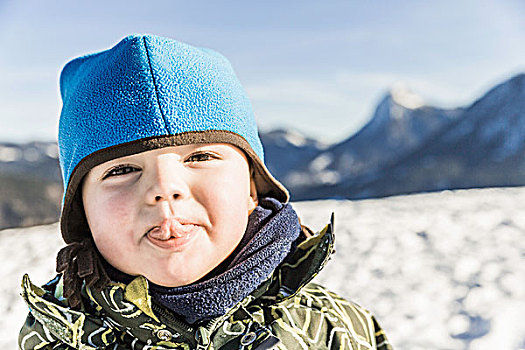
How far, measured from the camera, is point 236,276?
819mm

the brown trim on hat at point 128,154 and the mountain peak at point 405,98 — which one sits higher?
the brown trim on hat at point 128,154

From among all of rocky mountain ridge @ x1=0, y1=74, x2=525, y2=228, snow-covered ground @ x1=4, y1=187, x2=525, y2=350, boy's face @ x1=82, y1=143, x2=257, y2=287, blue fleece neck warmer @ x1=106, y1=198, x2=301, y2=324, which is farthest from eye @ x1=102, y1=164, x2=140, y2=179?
rocky mountain ridge @ x1=0, y1=74, x2=525, y2=228

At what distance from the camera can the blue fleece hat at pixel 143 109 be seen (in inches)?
30.8

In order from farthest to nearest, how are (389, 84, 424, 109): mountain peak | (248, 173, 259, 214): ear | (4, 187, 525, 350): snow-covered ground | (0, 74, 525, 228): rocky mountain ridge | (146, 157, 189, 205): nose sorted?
(389, 84, 424, 109): mountain peak < (0, 74, 525, 228): rocky mountain ridge < (4, 187, 525, 350): snow-covered ground < (248, 173, 259, 214): ear < (146, 157, 189, 205): nose

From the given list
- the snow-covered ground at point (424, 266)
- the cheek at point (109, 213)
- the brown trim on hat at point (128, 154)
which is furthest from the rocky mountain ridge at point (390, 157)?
the cheek at point (109, 213)

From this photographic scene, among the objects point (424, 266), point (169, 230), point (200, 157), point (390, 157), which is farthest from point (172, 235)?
point (390, 157)

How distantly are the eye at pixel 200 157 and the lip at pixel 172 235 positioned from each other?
0.10 metres

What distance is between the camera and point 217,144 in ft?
2.70

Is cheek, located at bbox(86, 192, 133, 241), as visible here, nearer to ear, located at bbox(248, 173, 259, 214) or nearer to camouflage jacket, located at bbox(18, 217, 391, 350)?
camouflage jacket, located at bbox(18, 217, 391, 350)

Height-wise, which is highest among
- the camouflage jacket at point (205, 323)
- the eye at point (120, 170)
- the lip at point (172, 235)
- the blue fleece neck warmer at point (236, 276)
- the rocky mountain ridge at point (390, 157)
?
the eye at point (120, 170)

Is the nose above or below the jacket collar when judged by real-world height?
above

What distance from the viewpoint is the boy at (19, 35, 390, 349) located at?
0.76 meters

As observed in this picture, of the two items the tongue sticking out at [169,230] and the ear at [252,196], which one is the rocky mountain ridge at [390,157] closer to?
the ear at [252,196]

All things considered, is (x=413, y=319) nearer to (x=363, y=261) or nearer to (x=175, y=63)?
(x=363, y=261)
